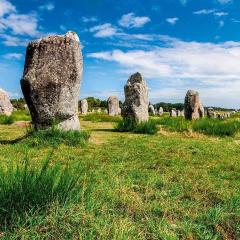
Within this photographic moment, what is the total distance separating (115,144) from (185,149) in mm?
1963

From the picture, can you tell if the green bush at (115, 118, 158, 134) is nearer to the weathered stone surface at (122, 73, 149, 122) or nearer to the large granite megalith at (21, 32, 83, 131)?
the weathered stone surface at (122, 73, 149, 122)

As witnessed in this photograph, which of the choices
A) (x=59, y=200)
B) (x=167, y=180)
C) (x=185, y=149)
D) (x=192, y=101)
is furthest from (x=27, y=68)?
(x=192, y=101)

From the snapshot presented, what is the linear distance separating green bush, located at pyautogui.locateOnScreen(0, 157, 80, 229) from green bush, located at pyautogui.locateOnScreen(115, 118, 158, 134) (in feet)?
36.9

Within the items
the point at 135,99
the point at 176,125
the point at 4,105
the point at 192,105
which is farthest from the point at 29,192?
the point at 4,105

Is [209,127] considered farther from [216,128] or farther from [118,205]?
[118,205]

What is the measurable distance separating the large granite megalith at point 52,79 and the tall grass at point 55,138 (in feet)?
1.29

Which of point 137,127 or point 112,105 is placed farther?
point 112,105

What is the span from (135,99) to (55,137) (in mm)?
6702

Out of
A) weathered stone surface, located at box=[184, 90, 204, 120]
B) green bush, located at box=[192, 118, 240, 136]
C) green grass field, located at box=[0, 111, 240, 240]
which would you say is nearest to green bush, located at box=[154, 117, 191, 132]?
green bush, located at box=[192, 118, 240, 136]

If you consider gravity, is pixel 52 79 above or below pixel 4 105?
above

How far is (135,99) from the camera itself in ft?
57.9

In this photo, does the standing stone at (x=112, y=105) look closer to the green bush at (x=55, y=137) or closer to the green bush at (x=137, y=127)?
the green bush at (x=137, y=127)

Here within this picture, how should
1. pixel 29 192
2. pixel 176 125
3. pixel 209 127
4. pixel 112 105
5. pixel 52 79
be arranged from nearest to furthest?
pixel 29 192 < pixel 52 79 < pixel 209 127 < pixel 176 125 < pixel 112 105

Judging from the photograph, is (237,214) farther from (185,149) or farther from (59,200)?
(185,149)
